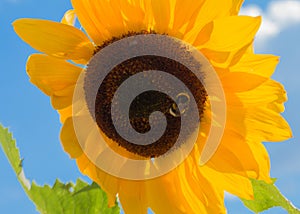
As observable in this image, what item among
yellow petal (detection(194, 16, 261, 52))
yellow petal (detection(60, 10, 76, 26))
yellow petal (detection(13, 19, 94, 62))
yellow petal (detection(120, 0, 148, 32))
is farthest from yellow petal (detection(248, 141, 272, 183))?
yellow petal (detection(60, 10, 76, 26))

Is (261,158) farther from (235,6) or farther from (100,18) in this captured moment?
(100,18)

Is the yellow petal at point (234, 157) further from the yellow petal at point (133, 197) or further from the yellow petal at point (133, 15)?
the yellow petal at point (133, 15)

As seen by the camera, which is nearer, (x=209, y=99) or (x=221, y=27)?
(x=221, y=27)

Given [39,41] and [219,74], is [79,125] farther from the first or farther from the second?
[219,74]

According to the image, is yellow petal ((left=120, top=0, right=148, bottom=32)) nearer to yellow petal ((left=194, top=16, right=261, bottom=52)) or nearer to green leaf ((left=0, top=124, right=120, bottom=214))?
yellow petal ((left=194, top=16, right=261, bottom=52))

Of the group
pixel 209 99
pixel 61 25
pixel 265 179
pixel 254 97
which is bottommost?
pixel 265 179

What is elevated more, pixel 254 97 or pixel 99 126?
pixel 99 126

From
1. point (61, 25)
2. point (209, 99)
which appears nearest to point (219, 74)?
point (209, 99)
